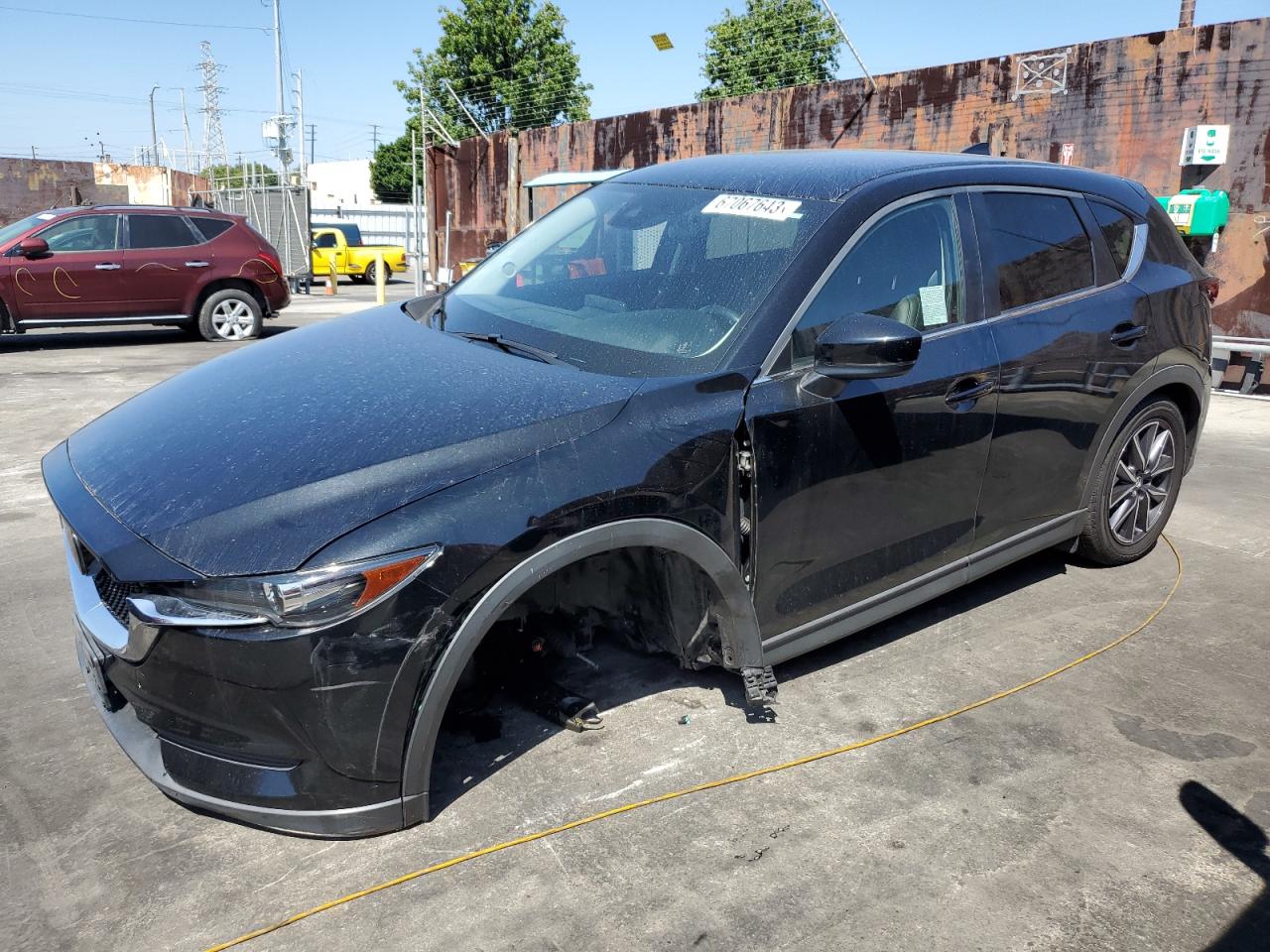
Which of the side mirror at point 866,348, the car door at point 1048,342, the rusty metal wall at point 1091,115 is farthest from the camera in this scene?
the rusty metal wall at point 1091,115

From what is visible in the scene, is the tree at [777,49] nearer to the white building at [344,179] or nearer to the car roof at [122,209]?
the car roof at [122,209]

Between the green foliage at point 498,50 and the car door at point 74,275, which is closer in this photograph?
the car door at point 74,275

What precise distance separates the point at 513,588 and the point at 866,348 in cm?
120

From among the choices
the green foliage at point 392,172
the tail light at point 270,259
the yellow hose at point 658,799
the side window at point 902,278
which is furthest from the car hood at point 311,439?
the green foliage at point 392,172

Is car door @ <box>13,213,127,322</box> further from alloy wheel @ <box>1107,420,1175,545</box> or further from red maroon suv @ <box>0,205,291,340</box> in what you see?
alloy wheel @ <box>1107,420,1175,545</box>

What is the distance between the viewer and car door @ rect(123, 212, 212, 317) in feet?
39.9

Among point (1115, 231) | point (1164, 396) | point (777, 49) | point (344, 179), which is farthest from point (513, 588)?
point (344, 179)

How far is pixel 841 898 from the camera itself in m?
2.45

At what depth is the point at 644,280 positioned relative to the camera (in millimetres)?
3285

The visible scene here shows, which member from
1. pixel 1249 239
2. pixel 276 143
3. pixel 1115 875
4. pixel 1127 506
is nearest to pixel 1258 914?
pixel 1115 875

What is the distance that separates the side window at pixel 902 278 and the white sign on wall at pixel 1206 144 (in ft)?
30.2

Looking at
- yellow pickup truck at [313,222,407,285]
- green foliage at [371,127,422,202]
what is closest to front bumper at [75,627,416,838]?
yellow pickup truck at [313,222,407,285]

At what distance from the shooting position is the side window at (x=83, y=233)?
11823mm

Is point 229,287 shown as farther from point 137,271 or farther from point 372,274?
point 372,274
